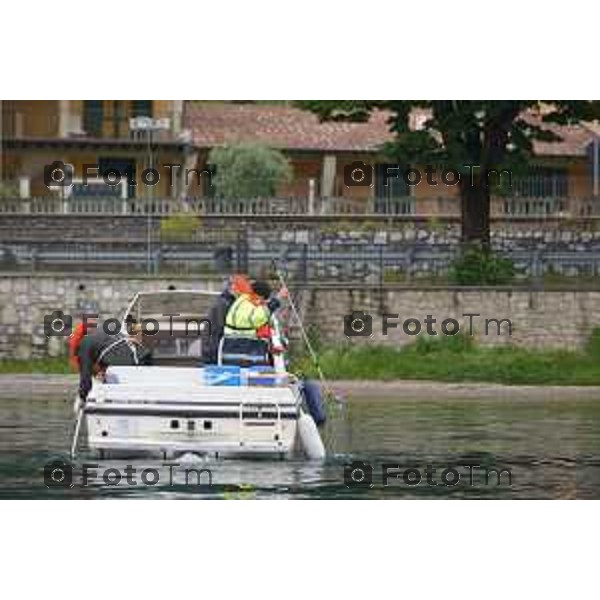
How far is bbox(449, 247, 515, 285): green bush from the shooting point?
43.5 metres

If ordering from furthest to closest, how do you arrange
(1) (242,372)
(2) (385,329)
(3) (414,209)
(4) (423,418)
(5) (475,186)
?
1. (3) (414,209)
2. (5) (475,186)
3. (2) (385,329)
4. (4) (423,418)
5. (1) (242,372)

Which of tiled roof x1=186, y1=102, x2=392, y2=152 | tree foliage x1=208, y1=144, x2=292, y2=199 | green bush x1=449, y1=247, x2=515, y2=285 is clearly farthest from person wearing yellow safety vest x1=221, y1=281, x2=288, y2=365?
tiled roof x1=186, y1=102, x2=392, y2=152

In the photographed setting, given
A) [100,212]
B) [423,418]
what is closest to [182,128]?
[100,212]

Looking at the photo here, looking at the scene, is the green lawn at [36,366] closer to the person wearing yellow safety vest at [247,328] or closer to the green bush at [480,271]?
the green bush at [480,271]

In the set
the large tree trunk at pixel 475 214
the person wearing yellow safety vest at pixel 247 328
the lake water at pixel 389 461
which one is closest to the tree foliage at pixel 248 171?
the large tree trunk at pixel 475 214

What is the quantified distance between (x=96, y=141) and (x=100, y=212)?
7.31m

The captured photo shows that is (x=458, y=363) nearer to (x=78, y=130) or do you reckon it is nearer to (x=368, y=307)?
(x=368, y=307)

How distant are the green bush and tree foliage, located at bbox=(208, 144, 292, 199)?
15.7m

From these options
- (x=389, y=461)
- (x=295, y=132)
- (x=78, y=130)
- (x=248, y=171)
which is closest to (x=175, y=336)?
(x=389, y=461)

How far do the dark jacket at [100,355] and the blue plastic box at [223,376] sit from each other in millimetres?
1508

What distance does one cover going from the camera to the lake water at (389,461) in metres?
23.5

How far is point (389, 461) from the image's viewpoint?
89.6 ft

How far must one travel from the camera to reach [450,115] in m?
44.7

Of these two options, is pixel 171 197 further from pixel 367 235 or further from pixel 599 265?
pixel 599 265
